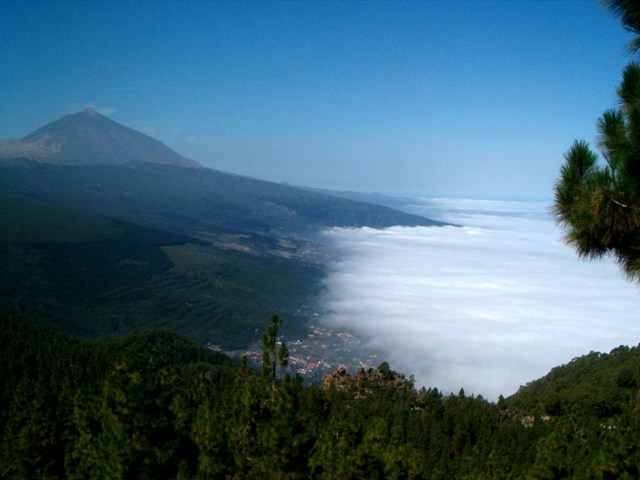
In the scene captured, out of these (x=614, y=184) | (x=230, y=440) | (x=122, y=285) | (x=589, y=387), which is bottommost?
(x=122, y=285)

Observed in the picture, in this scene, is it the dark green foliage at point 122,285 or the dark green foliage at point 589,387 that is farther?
the dark green foliage at point 122,285

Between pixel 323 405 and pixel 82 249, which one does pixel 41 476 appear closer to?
pixel 323 405

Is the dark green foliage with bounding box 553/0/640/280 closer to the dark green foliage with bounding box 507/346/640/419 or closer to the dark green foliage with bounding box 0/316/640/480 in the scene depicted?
the dark green foliage with bounding box 0/316/640/480

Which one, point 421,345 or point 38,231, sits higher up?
point 38,231

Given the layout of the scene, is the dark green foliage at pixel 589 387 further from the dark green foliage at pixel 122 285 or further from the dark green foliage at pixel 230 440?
the dark green foliage at pixel 122 285

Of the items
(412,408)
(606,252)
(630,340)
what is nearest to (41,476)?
(606,252)

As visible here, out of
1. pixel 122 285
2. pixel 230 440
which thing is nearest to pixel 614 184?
pixel 230 440

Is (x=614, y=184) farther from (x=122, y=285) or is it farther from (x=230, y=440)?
(x=122, y=285)

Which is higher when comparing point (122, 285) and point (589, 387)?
point (589, 387)

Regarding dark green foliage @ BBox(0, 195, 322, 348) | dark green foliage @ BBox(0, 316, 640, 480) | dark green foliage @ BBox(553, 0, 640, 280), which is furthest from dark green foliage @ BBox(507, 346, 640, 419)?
dark green foliage @ BBox(0, 195, 322, 348)

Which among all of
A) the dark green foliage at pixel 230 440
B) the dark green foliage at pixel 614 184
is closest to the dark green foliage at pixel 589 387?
the dark green foliage at pixel 230 440

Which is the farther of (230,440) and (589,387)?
(589,387)
